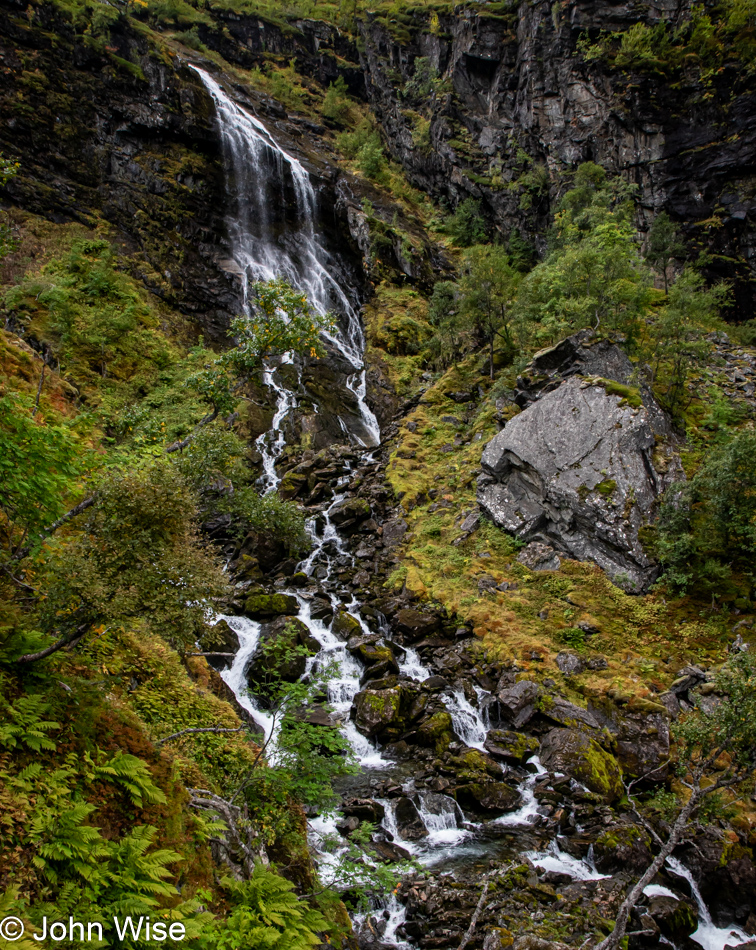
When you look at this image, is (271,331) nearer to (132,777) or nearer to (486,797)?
(132,777)

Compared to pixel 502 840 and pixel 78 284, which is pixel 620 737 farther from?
pixel 78 284

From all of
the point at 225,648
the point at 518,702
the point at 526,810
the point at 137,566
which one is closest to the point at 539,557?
the point at 518,702

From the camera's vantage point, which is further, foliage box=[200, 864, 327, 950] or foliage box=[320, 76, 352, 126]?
foliage box=[320, 76, 352, 126]

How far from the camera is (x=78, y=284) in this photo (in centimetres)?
2431

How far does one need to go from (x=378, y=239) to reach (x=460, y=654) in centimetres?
3118

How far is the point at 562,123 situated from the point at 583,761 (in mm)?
42040

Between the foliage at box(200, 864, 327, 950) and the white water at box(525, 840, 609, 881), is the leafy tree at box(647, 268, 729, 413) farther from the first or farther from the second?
the foliage at box(200, 864, 327, 950)

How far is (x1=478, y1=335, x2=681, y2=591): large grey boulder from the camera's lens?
1652 centimetres

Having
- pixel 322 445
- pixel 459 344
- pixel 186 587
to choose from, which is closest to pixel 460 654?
pixel 186 587

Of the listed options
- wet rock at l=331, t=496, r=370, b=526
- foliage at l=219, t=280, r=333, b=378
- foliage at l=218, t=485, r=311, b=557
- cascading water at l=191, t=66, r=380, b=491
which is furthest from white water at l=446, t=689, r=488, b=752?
cascading water at l=191, t=66, r=380, b=491

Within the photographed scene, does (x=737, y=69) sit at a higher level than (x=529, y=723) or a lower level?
higher

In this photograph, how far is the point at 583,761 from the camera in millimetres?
11172

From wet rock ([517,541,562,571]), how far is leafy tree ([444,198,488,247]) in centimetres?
3163

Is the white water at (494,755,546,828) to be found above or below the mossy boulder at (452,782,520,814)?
below
